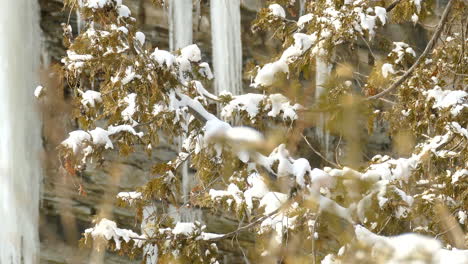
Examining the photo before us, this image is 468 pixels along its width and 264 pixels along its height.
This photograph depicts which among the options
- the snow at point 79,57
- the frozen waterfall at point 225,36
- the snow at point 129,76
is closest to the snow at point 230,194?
the snow at point 129,76

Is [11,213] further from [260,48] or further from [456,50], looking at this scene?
[456,50]

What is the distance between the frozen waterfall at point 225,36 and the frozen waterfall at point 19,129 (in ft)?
6.78

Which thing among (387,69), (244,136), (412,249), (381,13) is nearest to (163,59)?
(381,13)

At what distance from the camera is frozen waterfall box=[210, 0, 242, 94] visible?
28.6 feet

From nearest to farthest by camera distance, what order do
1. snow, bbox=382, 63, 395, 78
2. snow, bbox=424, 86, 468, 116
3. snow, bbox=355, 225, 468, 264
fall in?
snow, bbox=355, 225, 468, 264 → snow, bbox=424, 86, 468, 116 → snow, bbox=382, 63, 395, 78

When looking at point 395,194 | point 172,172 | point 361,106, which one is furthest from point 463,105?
point 361,106

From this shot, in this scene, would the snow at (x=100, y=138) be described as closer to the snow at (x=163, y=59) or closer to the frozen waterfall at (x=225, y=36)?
the snow at (x=163, y=59)

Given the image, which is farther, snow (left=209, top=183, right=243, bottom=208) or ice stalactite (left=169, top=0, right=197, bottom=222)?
ice stalactite (left=169, top=0, right=197, bottom=222)

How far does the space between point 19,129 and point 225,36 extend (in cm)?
263

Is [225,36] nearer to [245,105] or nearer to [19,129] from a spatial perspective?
[19,129]

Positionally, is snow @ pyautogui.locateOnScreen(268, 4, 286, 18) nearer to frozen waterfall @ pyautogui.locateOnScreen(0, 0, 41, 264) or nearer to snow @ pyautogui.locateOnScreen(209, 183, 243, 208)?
snow @ pyautogui.locateOnScreen(209, 183, 243, 208)

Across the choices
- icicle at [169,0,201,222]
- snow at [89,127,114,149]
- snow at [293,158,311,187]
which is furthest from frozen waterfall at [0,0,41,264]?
snow at [293,158,311,187]

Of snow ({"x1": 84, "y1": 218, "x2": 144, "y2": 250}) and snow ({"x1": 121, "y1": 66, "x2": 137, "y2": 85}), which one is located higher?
snow ({"x1": 121, "y1": 66, "x2": 137, "y2": 85})

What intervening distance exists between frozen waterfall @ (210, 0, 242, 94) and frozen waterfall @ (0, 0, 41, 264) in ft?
6.78
